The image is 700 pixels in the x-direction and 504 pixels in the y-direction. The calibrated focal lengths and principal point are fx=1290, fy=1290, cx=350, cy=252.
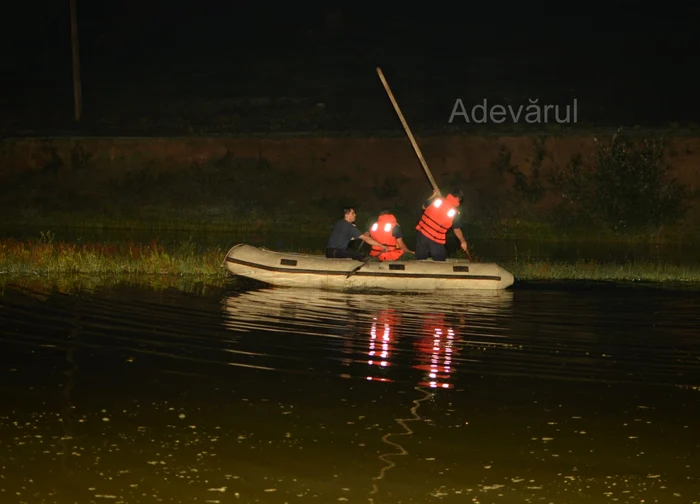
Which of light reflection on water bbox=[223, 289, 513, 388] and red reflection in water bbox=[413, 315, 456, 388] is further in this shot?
light reflection on water bbox=[223, 289, 513, 388]

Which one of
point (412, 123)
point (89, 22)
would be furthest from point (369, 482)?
point (89, 22)

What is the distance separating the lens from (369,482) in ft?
Result: 29.3

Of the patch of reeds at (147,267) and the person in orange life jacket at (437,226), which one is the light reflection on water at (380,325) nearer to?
the person in orange life jacket at (437,226)

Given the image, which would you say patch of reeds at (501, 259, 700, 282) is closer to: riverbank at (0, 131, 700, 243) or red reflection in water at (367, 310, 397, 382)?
red reflection in water at (367, 310, 397, 382)

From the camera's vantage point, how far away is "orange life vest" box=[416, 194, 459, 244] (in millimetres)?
22562

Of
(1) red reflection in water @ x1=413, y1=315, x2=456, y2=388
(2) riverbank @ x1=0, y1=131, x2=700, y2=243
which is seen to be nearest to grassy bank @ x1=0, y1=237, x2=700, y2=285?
(1) red reflection in water @ x1=413, y1=315, x2=456, y2=388

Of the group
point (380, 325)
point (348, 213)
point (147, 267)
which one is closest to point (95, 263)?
point (147, 267)

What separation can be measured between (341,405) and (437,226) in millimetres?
11525

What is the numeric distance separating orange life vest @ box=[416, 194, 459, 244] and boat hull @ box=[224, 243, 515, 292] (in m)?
0.76

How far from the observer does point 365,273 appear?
70.9 feet

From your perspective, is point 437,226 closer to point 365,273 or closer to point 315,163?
point 365,273

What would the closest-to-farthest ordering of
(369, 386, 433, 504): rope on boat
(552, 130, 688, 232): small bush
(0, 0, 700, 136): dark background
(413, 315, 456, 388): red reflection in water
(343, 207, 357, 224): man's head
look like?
(369, 386, 433, 504): rope on boat
(413, 315, 456, 388): red reflection in water
(343, 207, 357, 224): man's head
(552, 130, 688, 232): small bush
(0, 0, 700, 136): dark background

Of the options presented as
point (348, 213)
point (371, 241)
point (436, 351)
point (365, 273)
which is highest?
point (348, 213)

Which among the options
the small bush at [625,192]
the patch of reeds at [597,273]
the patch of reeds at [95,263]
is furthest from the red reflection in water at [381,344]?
the small bush at [625,192]
